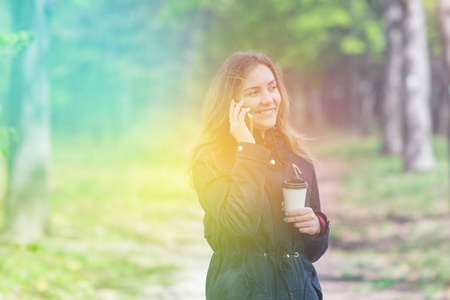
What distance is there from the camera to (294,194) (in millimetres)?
1825

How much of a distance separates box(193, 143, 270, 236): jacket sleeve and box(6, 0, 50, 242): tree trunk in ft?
22.5

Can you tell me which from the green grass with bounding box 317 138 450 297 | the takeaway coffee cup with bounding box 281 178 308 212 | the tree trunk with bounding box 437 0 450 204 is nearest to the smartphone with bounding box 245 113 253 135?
the takeaway coffee cup with bounding box 281 178 308 212

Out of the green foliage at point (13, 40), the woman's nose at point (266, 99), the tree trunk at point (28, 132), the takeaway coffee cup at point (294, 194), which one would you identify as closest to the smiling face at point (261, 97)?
the woman's nose at point (266, 99)

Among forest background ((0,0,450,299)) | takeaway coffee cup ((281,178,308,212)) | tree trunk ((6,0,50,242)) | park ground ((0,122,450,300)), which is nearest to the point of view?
takeaway coffee cup ((281,178,308,212))

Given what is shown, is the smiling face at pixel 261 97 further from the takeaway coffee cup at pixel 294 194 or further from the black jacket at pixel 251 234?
the takeaway coffee cup at pixel 294 194

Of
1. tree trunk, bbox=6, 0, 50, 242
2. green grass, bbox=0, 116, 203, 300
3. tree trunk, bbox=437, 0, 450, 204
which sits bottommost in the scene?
green grass, bbox=0, 116, 203, 300

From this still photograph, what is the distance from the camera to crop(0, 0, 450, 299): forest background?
22.8ft

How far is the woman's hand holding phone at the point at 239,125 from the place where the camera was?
6.48ft

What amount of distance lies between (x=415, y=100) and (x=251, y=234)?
14545 mm

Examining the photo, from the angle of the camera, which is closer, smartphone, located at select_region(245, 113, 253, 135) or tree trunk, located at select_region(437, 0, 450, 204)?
smartphone, located at select_region(245, 113, 253, 135)

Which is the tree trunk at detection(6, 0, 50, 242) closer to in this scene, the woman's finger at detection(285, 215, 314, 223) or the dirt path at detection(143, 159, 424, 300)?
the dirt path at detection(143, 159, 424, 300)

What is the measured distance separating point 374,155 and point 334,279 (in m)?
14.4

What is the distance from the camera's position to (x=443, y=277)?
6.66m

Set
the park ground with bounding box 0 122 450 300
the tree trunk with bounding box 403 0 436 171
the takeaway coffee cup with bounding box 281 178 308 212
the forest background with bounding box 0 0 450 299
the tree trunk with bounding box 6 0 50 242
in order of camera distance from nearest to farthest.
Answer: the takeaway coffee cup with bounding box 281 178 308 212 → the park ground with bounding box 0 122 450 300 → the forest background with bounding box 0 0 450 299 → the tree trunk with bounding box 6 0 50 242 → the tree trunk with bounding box 403 0 436 171
